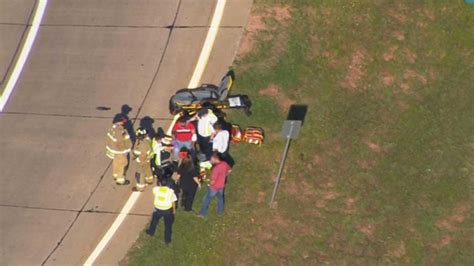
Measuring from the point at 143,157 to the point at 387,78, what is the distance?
7393 mm

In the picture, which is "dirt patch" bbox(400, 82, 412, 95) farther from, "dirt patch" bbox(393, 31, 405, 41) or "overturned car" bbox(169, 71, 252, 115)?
"overturned car" bbox(169, 71, 252, 115)

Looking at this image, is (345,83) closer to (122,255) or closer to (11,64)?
(122,255)

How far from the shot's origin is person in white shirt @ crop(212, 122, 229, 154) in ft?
55.4

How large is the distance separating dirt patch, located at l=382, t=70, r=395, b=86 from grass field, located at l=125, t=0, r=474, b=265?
0.04m

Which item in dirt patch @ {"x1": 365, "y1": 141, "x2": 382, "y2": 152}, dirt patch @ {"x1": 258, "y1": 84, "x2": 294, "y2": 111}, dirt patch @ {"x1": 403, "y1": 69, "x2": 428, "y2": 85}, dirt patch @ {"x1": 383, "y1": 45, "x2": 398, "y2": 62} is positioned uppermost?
dirt patch @ {"x1": 383, "y1": 45, "x2": 398, "y2": 62}

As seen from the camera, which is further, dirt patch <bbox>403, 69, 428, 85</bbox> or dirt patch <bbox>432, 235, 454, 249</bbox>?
dirt patch <bbox>403, 69, 428, 85</bbox>

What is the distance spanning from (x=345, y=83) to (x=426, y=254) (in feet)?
18.3

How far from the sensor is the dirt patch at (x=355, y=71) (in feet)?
63.6

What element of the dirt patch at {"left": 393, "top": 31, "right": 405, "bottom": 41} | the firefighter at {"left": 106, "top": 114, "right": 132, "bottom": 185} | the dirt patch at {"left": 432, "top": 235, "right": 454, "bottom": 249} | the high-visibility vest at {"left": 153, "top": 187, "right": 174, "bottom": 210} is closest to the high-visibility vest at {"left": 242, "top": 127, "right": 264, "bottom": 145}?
the firefighter at {"left": 106, "top": 114, "right": 132, "bottom": 185}

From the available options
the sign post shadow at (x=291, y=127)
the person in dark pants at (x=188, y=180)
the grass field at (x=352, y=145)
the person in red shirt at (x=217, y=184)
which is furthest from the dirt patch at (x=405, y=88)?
the person in dark pants at (x=188, y=180)

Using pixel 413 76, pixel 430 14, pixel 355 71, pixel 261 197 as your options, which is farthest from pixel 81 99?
pixel 430 14

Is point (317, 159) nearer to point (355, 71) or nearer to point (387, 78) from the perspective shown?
point (355, 71)

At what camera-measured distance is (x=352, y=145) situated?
18.0 metres

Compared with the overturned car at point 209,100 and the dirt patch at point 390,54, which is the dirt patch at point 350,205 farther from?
the dirt patch at point 390,54
